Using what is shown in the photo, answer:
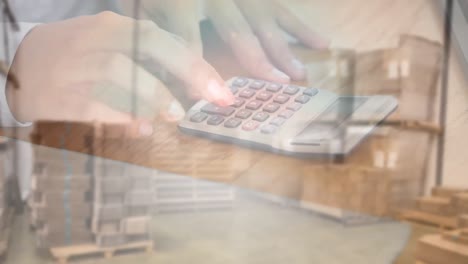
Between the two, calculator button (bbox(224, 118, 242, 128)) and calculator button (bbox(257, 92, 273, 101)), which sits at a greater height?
calculator button (bbox(257, 92, 273, 101))

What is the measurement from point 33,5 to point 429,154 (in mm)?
851

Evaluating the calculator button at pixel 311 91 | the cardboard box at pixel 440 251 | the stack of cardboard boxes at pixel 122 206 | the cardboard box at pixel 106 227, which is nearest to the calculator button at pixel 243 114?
the calculator button at pixel 311 91

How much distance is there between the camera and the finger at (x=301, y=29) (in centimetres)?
71

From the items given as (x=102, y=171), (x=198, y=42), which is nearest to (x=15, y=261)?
(x=102, y=171)

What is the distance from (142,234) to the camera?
711 millimetres

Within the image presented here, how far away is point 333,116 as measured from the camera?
0.68m

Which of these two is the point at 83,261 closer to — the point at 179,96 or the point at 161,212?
the point at 161,212

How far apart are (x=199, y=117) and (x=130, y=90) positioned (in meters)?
0.15

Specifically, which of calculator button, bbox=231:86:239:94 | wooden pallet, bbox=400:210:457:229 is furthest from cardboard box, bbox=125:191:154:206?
wooden pallet, bbox=400:210:457:229

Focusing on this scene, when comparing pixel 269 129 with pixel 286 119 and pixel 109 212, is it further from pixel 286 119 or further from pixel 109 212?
pixel 109 212

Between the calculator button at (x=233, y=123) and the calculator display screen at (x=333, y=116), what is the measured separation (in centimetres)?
11

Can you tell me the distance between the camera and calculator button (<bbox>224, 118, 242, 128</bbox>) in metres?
0.65

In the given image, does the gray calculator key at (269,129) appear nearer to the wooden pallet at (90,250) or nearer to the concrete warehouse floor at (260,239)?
the concrete warehouse floor at (260,239)

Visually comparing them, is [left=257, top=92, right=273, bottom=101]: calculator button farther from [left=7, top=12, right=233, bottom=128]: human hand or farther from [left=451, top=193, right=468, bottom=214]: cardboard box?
[left=451, top=193, right=468, bottom=214]: cardboard box
